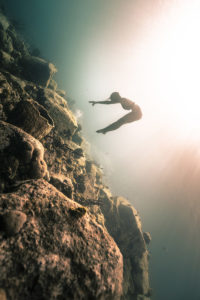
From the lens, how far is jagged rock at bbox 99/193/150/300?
42.3 ft

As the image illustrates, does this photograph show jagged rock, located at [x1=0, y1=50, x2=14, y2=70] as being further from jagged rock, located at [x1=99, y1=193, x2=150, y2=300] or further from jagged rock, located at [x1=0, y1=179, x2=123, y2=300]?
jagged rock, located at [x1=99, y1=193, x2=150, y2=300]

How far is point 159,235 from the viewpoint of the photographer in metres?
97.1

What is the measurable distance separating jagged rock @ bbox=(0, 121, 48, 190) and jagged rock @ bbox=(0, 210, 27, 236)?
158 cm

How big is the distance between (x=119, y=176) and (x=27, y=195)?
120 m

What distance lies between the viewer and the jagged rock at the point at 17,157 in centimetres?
393

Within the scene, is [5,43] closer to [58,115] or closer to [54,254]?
[58,115]

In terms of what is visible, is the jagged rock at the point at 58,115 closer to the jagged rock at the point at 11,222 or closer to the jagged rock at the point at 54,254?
the jagged rock at the point at 54,254

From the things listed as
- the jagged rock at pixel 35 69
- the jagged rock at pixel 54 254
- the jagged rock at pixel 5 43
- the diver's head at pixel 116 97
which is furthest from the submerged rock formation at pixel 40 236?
the jagged rock at pixel 5 43

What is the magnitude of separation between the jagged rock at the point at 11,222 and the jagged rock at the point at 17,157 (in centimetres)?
158

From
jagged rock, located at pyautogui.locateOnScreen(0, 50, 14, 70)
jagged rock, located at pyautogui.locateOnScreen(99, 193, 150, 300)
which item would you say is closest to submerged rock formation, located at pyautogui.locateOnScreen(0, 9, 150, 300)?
jagged rock, located at pyautogui.locateOnScreen(0, 50, 14, 70)

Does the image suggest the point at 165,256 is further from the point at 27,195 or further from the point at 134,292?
the point at 27,195

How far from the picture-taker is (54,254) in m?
2.51

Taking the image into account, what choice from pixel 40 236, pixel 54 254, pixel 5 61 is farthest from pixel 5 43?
pixel 54 254

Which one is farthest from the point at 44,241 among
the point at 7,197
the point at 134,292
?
the point at 134,292
